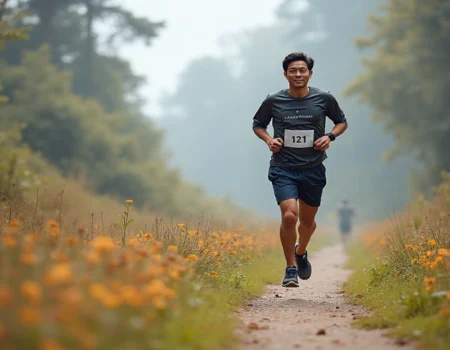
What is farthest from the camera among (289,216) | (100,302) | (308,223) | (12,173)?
(12,173)

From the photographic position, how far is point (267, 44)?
94.6 meters

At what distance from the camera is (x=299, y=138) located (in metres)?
7.33

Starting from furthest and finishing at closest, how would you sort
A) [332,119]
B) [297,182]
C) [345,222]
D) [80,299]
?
[345,222] < [332,119] < [297,182] < [80,299]

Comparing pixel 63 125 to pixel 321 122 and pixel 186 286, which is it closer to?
pixel 321 122

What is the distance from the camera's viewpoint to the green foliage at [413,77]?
25.0 metres

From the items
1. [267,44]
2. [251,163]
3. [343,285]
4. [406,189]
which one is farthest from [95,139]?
[267,44]

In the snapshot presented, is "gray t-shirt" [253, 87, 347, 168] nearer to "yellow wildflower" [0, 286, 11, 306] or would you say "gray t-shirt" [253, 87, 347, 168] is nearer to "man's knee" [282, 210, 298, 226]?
"man's knee" [282, 210, 298, 226]

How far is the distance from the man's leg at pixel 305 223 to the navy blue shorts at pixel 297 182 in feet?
0.45

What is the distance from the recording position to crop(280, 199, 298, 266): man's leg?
7219 mm

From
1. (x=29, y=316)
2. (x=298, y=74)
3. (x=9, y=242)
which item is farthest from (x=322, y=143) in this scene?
(x=29, y=316)

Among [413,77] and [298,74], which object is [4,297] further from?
[413,77]

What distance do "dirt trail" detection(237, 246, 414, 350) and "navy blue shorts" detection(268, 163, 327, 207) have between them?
1.17m

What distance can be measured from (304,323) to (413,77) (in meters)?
24.0

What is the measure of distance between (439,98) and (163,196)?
12105 mm
